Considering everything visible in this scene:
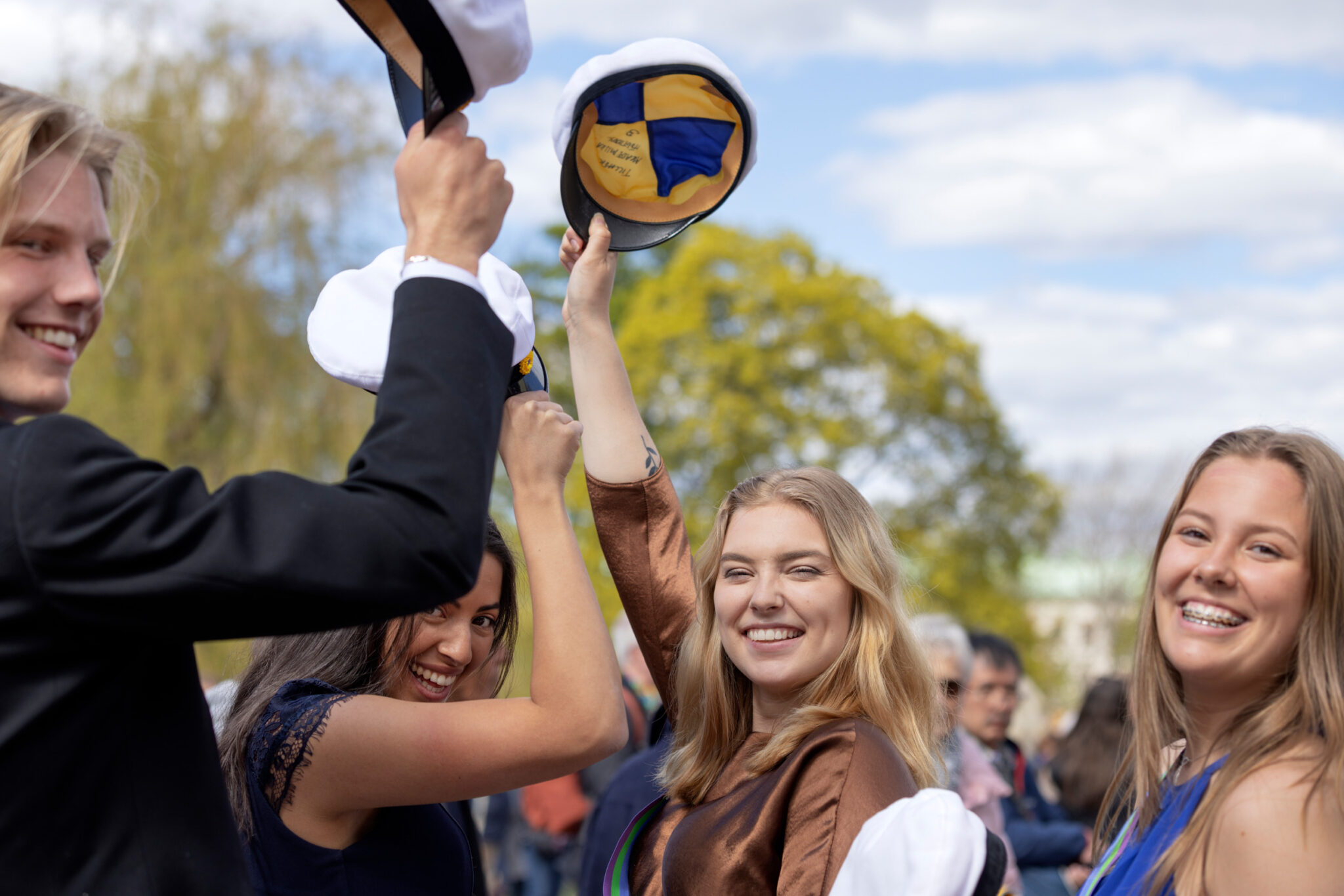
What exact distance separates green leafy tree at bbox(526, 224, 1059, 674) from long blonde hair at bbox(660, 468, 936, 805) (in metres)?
20.2

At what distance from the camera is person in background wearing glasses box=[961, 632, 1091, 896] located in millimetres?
5188

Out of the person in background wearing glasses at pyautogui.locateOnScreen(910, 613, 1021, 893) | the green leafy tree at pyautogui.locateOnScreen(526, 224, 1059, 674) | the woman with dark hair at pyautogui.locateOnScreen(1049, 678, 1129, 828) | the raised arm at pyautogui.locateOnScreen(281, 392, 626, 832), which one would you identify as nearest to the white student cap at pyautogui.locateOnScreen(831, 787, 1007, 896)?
the raised arm at pyautogui.locateOnScreen(281, 392, 626, 832)

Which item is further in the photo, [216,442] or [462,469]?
[216,442]

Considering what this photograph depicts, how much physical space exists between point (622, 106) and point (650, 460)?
2.97 ft

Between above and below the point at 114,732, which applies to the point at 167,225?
above

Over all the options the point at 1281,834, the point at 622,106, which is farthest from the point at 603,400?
the point at 1281,834

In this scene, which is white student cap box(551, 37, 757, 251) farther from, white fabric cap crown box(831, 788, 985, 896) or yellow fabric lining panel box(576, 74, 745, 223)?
white fabric cap crown box(831, 788, 985, 896)

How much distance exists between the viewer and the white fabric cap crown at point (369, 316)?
183 cm

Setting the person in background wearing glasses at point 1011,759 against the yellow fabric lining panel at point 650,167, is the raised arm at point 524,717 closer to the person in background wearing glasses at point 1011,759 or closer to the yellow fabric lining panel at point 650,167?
the yellow fabric lining panel at point 650,167

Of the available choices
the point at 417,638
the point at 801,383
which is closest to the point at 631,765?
the point at 417,638

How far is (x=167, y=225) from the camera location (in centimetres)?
1340

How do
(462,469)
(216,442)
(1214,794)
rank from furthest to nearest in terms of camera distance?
(216,442) → (1214,794) → (462,469)

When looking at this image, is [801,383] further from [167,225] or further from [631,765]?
[631,765]

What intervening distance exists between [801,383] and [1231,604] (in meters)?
22.1
